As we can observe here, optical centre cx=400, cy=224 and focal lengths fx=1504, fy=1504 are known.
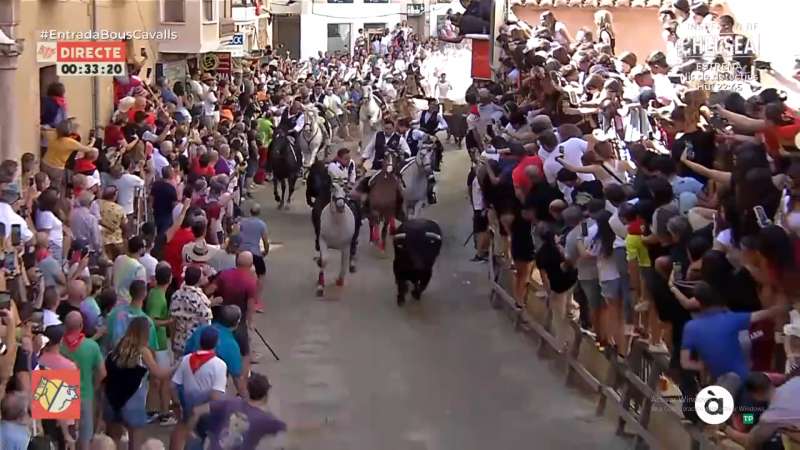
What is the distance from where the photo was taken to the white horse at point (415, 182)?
21875 mm

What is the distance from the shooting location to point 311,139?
2855 centimetres

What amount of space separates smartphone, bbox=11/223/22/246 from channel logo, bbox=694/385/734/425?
18.5 ft

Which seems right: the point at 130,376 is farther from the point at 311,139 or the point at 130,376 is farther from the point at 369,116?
the point at 369,116

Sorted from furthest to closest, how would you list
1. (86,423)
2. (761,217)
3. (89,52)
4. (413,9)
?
(413,9), (89,52), (86,423), (761,217)

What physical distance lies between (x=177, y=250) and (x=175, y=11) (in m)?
16.3

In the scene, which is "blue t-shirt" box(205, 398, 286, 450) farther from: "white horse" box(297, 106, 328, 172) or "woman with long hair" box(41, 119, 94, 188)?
"white horse" box(297, 106, 328, 172)

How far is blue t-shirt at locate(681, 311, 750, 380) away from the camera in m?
9.80

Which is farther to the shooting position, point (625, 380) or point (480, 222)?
point (480, 222)

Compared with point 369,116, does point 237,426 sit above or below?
below

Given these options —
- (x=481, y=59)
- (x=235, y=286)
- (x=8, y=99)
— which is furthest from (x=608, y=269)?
(x=481, y=59)

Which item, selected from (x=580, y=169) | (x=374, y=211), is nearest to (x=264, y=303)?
(x=374, y=211)

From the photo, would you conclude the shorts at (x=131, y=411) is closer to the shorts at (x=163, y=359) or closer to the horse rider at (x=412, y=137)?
the shorts at (x=163, y=359)

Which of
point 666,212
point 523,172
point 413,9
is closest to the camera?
point 666,212

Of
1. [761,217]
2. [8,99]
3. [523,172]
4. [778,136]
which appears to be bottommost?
[523,172]
